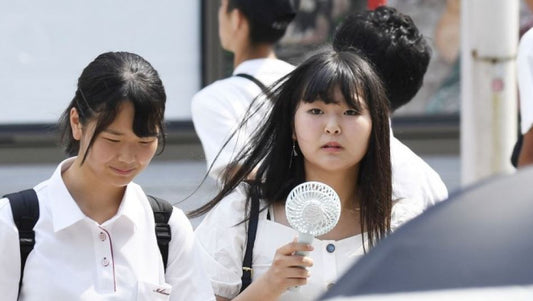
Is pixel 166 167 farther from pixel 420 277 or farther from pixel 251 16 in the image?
pixel 420 277

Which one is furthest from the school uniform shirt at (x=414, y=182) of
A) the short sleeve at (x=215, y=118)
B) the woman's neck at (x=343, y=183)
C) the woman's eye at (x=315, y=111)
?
the short sleeve at (x=215, y=118)

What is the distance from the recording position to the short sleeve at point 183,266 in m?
3.20

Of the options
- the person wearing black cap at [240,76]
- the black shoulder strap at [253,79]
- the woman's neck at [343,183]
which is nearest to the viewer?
the woman's neck at [343,183]

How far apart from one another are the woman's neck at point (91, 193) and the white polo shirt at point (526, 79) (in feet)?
4.42

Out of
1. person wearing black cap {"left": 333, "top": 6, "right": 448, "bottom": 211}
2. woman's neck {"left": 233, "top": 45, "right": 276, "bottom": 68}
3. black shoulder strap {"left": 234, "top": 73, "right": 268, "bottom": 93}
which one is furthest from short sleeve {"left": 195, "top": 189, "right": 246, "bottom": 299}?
woman's neck {"left": 233, "top": 45, "right": 276, "bottom": 68}

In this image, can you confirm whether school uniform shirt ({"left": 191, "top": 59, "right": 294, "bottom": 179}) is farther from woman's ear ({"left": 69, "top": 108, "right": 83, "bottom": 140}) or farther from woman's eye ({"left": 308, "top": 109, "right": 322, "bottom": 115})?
woman's ear ({"left": 69, "top": 108, "right": 83, "bottom": 140})

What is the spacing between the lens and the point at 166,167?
970cm

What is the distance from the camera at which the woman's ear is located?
3.20 metres

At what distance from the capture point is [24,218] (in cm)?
302

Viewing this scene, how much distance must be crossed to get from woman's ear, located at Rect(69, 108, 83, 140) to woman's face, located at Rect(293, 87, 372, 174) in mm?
625

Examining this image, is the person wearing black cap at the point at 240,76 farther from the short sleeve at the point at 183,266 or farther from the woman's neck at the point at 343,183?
the short sleeve at the point at 183,266

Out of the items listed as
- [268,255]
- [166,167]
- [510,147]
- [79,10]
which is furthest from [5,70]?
[268,255]

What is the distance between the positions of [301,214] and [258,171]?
1.42ft

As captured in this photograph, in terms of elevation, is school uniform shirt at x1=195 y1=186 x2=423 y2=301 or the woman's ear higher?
the woman's ear
